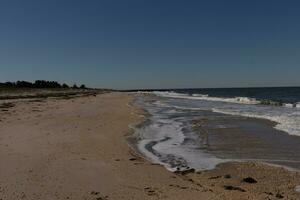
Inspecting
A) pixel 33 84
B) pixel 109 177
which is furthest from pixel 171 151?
pixel 33 84

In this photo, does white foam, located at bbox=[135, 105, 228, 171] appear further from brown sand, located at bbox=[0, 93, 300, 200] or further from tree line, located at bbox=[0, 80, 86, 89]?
tree line, located at bbox=[0, 80, 86, 89]

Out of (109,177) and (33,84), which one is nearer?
(109,177)

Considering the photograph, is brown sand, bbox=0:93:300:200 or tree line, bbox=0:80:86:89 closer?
brown sand, bbox=0:93:300:200

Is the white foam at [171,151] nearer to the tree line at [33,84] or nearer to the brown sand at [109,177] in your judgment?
the brown sand at [109,177]

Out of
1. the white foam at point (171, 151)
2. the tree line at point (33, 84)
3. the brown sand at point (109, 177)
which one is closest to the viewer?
the brown sand at point (109, 177)

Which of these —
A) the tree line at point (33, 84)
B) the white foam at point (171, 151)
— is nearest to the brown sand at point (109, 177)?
the white foam at point (171, 151)

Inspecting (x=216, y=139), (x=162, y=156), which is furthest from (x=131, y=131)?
(x=162, y=156)

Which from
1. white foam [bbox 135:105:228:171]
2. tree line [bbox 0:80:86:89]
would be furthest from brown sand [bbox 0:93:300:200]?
tree line [bbox 0:80:86:89]

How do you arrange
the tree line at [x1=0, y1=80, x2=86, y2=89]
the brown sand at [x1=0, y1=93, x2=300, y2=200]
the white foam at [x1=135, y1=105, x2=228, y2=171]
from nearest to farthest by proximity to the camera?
the brown sand at [x1=0, y1=93, x2=300, y2=200], the white foam at [x1=135, y1=105, x2=228, y2=171], the tree line at [x1=0, y1=80, x2=86, y2=89]

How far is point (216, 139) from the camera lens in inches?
565

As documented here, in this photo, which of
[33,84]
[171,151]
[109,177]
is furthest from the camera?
[33,84]

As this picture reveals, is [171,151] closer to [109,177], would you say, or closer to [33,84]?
[109,177]

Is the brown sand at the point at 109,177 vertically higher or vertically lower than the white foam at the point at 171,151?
higher

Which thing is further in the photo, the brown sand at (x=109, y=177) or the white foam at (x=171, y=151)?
the white foam at (x=171, y=151)
